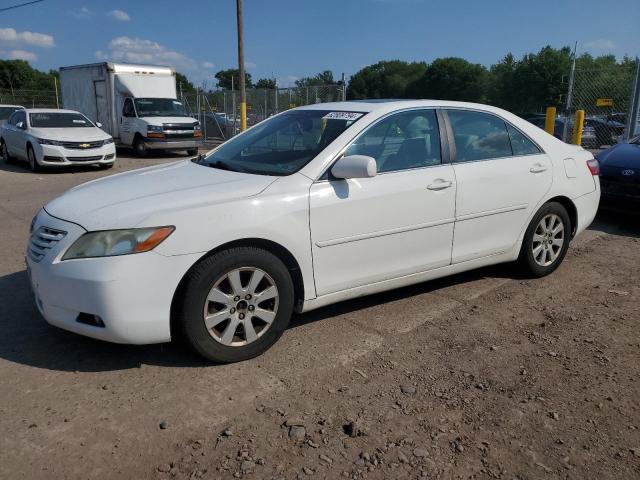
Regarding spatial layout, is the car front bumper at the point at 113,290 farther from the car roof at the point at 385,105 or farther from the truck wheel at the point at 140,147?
the truck wheel at the point at 140,147

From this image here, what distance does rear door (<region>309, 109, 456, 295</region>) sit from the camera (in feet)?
11.9

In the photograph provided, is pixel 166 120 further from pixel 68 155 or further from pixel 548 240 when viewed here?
pixel 548 240

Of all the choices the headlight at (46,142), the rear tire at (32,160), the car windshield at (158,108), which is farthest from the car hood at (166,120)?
the headlight at (46,142)

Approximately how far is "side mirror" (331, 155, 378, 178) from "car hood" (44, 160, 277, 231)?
421 mm

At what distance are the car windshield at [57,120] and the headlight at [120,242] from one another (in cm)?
1200

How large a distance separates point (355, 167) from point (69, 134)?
1144 cm

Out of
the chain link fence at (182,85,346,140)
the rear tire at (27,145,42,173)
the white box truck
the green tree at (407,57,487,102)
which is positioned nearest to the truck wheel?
the white box truck

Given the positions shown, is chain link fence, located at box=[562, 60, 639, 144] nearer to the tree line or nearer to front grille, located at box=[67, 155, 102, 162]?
the tree line

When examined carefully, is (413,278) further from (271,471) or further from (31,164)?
→ (31,164)

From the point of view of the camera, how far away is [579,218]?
519 centimetres

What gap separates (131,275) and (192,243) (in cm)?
37

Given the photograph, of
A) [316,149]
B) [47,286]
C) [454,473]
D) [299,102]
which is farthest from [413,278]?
[299,102]

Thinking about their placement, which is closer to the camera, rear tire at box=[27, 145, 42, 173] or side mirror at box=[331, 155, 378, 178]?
side mirror at box=[331, 155, 378, 178]

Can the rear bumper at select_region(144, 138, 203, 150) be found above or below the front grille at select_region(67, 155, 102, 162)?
above
